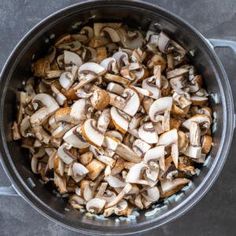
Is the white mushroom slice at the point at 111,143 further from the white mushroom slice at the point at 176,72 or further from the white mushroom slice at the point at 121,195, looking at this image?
the white mushroom slice at the point at 176,72

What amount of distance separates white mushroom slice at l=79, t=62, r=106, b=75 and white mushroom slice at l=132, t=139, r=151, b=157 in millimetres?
186

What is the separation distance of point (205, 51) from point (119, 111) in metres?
0.24

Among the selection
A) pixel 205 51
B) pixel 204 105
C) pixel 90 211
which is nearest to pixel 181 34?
pixel 205 51

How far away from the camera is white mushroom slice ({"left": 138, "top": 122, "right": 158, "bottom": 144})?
1205mm

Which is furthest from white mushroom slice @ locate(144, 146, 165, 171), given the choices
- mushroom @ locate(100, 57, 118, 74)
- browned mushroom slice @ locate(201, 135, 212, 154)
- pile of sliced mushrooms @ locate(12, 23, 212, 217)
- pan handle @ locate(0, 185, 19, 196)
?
pan handle @ locate(0, 185, 19, 196)

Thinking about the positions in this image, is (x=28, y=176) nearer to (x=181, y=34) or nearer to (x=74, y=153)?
(x=74, y=153)

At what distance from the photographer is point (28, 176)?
1221mm

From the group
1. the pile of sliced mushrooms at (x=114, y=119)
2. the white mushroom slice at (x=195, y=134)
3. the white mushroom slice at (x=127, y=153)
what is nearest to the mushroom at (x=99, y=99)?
the pile of sliced mushrooms at (x=114, y=119)

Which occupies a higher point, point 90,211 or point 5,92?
point 5,92

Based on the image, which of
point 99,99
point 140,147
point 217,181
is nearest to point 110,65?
point 99,99

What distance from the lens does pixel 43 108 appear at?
4.05 feet

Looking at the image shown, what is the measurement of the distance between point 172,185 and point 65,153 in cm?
27

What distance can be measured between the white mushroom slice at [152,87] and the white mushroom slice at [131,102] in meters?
0.03

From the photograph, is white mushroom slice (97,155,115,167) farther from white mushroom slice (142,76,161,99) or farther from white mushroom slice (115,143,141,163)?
white mushroom slice (142,76,161,99)
